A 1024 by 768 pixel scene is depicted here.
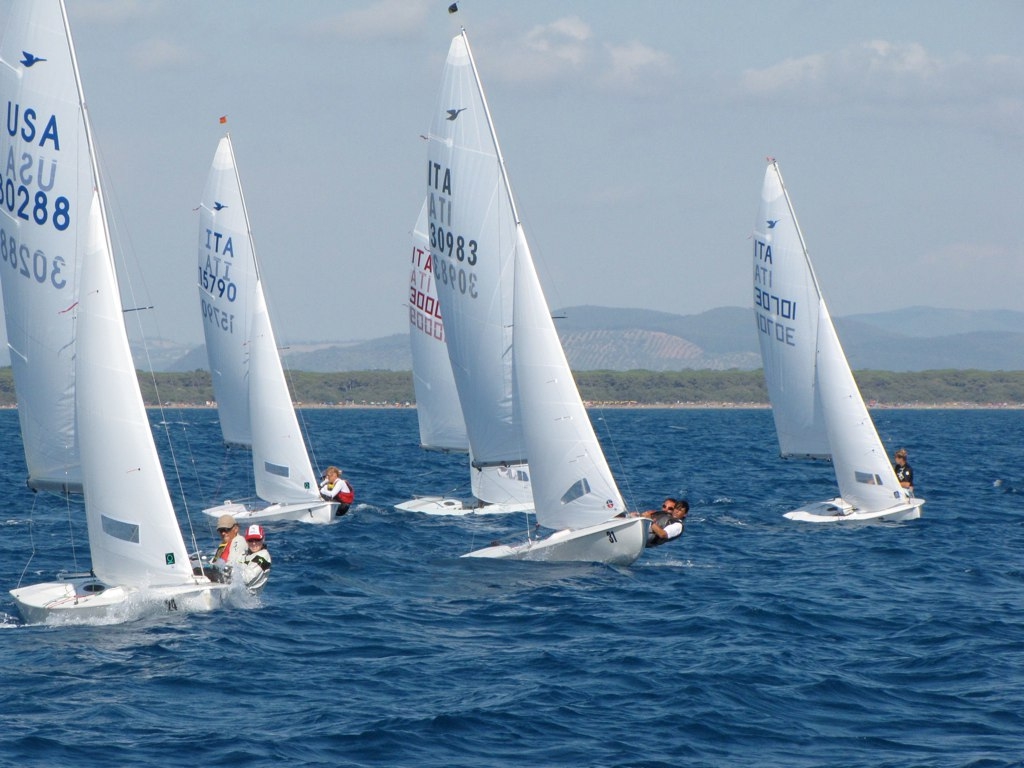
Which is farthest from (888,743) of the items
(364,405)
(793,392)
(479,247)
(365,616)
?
(364,405)

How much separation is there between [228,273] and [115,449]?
12.6m

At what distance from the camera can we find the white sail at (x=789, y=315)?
2867 cm

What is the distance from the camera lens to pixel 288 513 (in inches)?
1032

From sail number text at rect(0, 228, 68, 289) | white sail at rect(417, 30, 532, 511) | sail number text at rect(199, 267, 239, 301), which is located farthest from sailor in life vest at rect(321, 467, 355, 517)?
sail number text at rect(0, 228, 68, 289)

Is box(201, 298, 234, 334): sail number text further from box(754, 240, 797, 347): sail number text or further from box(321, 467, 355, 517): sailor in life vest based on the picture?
box(754, 240, 797, 347): sail number text

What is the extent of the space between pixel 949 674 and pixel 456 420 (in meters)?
16.9

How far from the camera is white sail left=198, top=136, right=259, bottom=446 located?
91.7ft

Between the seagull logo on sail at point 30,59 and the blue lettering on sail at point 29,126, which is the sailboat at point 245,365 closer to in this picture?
the blue lettering on sail at point 29,126

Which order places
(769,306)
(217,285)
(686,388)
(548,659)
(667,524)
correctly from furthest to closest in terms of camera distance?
(686,388) → (769,306) → (217,285) → (667,524) → (548,659)

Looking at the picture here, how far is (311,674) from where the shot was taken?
13820 millimetres

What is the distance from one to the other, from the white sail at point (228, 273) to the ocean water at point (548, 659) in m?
4.26

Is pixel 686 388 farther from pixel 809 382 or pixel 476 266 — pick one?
pixel 476 266

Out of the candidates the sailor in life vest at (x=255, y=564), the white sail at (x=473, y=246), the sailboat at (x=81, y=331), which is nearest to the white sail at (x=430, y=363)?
the white sail at (x=473, y=246)

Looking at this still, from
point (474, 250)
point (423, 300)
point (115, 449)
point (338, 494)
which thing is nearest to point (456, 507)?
point (338, 494)
